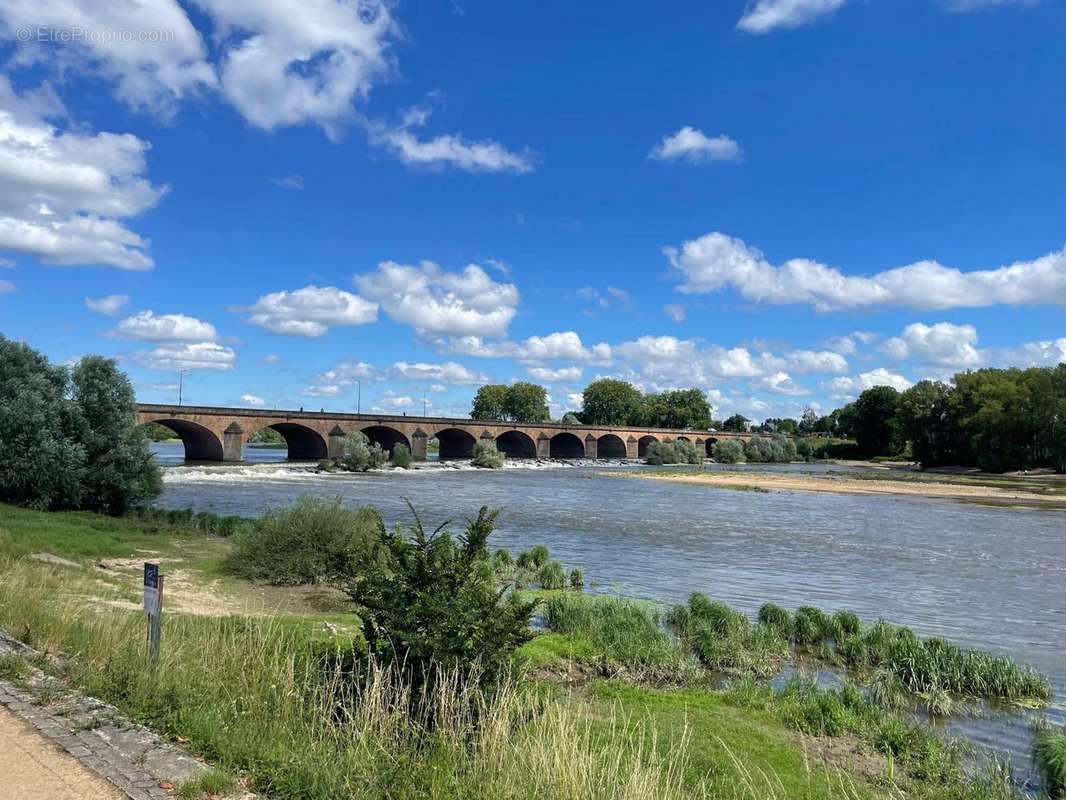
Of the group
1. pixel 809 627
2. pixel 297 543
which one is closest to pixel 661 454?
pixel 297 543

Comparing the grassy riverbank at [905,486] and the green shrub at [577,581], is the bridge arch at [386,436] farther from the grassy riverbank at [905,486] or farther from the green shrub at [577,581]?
the green shrub at [577,581]

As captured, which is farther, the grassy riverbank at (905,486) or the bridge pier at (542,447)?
the bridge pier at (542,447)

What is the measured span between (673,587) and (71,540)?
55.2 feet

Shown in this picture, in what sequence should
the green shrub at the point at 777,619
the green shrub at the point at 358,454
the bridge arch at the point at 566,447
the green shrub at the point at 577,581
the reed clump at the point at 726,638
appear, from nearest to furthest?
the reed clump at the point at 726,638
the green shrub at the point at 777,619
the green shrub at the point at 577,581
the green shrub at the point at 358,454
the bridge arch at the point at 566,447

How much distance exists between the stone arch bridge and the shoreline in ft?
94.2

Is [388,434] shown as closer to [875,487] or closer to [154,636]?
[875,487]

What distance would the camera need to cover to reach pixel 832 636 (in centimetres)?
1661

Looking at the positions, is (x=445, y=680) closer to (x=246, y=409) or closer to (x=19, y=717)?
(x=19, y=717)

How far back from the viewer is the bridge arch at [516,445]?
129 m

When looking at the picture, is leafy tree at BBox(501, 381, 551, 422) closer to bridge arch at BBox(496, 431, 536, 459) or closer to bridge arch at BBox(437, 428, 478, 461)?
bridge arch at BBox(496, 431, 536, 459)

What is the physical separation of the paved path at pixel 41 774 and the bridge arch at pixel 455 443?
342ft

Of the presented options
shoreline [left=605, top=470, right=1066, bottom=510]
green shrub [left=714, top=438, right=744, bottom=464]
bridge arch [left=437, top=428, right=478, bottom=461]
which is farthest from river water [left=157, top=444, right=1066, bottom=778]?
green shrub [left=714, top=438, right=744, bottom=464]

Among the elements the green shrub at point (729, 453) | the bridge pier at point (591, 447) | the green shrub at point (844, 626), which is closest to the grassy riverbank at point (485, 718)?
the green shrub at point (844, 626)

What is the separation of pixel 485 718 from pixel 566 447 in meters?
143
